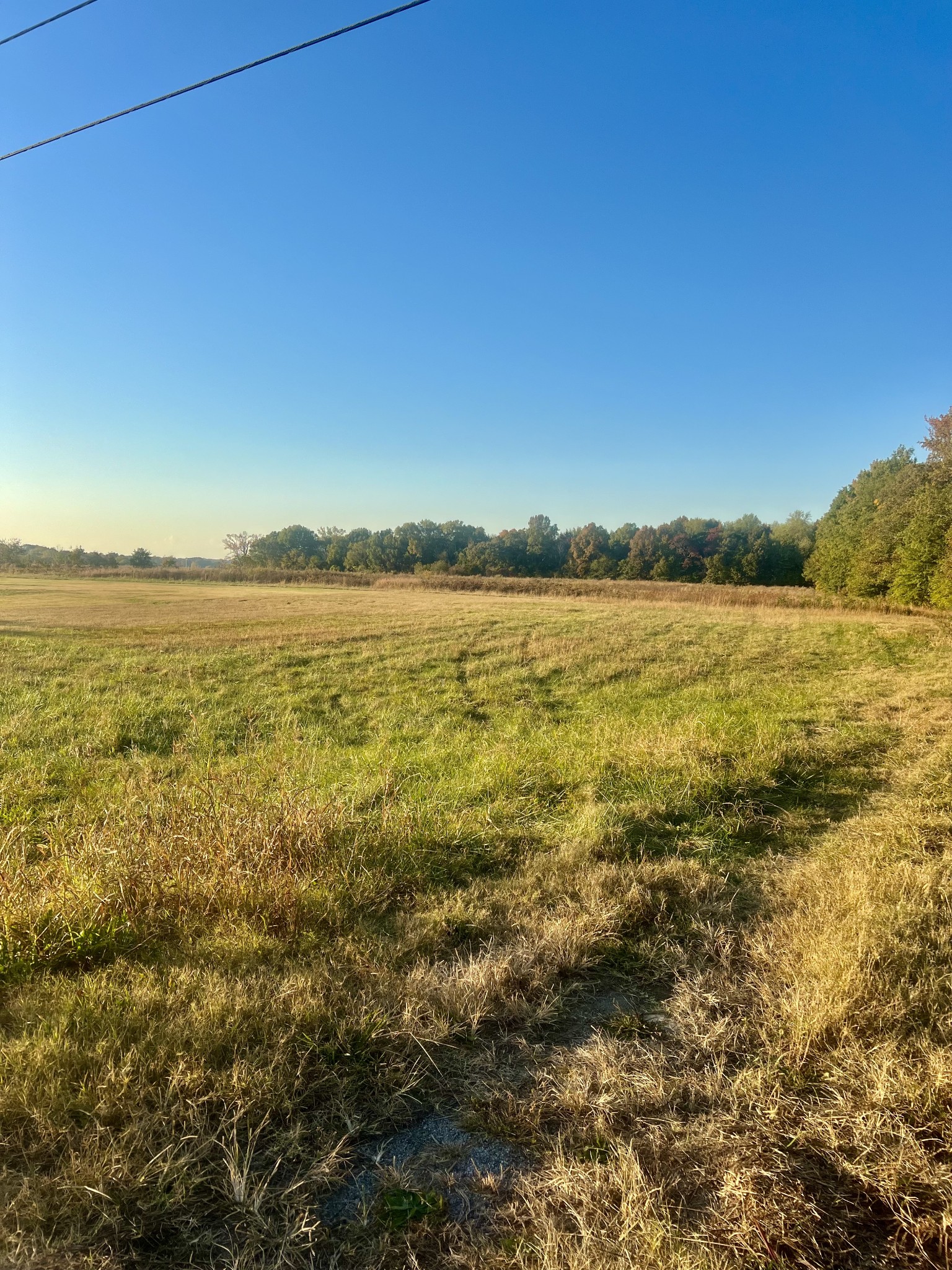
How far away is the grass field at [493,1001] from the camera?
2.04 m

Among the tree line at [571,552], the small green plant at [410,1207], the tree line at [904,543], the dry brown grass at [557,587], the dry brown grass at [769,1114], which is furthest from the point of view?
the tree line at [571,552]

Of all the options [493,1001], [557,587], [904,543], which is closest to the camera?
[493,1001]

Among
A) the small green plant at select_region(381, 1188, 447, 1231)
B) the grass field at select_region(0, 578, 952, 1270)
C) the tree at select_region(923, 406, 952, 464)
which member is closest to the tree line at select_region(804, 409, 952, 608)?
the tree at select_region(923, 406, 952, 464)

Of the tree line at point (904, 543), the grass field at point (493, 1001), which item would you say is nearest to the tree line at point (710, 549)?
the tree line at point (904, 543)

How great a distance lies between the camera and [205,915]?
3984 mm

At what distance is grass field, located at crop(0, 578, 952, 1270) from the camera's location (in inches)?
80.2

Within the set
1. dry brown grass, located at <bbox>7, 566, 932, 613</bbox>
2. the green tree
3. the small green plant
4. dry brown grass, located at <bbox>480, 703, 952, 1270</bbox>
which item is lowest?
the small green plant

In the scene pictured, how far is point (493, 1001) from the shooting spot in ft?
10.4

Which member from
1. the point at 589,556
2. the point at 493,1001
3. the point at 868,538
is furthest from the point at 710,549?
the point at 493,1001

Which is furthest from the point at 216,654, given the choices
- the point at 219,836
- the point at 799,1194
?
the point at 799,1194

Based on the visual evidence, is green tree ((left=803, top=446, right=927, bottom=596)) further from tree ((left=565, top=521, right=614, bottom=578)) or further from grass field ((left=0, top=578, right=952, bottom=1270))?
grass field ((left=0, top=578, right=952, bottom=1270))

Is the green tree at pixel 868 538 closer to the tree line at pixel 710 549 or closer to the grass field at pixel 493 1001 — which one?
the tree line at pixel 710 549

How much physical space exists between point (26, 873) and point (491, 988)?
10.5 feet

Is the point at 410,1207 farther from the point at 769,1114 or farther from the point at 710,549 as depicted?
the point at 710,549
